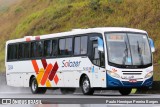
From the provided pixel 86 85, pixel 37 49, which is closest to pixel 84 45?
pixel 86 85

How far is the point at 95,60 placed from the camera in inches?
1064

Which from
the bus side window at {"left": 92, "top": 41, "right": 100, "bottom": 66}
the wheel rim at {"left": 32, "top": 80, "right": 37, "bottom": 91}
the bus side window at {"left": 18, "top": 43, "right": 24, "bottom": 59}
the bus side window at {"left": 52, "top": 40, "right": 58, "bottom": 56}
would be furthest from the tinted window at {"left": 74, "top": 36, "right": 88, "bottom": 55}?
the bus side window at {"left": 18, "top": 43, "right": 24, "bottom": 59}

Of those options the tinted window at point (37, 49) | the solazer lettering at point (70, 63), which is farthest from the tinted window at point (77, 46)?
the tinted window at point (37, 49)

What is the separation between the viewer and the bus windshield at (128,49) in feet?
86.7

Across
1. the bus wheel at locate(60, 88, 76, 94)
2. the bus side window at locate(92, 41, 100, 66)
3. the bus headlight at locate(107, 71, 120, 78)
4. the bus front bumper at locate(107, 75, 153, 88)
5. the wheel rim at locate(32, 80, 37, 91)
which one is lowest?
the bus wheel at locate(60, 88, 76, 94)

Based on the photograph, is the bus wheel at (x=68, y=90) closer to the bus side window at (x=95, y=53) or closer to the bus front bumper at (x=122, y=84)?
the bus side window at (x=95, y=53)

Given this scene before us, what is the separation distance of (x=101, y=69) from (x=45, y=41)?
6.44 meters

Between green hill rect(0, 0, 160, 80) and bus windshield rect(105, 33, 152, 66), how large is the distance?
11767 mm

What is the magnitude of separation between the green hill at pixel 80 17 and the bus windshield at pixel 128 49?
38.6 ft

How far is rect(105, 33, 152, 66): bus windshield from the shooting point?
2644 centimetres

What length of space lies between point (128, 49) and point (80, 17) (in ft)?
84.6

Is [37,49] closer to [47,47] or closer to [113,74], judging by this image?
[47,47]

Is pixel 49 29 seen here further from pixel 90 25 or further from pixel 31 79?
pixel 31 79

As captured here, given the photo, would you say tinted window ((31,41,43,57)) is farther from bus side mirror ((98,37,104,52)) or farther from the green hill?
the green hill
